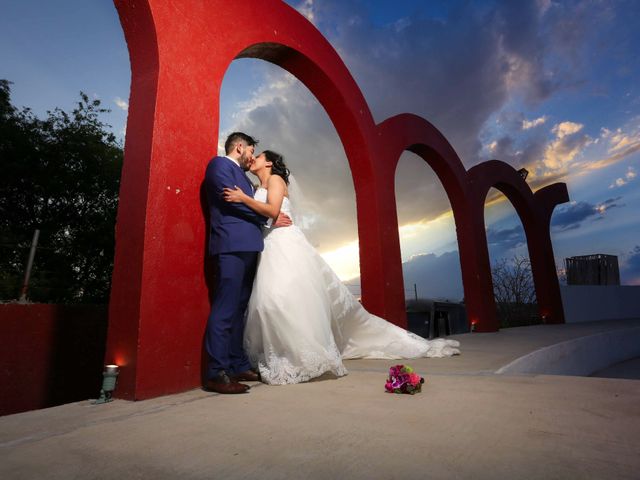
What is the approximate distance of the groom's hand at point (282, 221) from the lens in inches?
108

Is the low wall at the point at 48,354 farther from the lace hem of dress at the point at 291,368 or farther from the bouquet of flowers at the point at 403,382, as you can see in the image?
the bouquet of flowers at the point at 403,382

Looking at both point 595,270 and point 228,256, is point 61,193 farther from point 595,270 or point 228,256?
point 595,270

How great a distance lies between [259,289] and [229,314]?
1.00 ft

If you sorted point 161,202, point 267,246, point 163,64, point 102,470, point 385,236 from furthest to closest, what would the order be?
point 385,236 → point 267,246 → point 163,64 → point 161,202 → point 102,470

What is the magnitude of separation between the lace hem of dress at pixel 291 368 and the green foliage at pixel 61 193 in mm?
8525

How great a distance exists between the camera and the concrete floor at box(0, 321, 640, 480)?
3.34 ft

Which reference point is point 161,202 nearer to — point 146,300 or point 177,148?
point 177,148

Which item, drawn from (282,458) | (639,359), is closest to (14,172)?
(282,458)

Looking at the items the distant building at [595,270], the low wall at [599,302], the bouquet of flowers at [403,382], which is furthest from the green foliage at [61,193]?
the distant building at [595,270]

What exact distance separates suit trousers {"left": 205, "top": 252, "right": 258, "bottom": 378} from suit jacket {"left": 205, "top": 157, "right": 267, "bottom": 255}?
0.23 feet

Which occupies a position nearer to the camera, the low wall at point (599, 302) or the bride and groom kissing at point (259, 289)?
the bride and groom kissing at point (259, 289)

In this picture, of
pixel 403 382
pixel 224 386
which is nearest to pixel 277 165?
pixel 224 386

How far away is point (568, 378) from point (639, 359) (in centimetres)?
801

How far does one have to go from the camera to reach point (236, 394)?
2.04 meters
